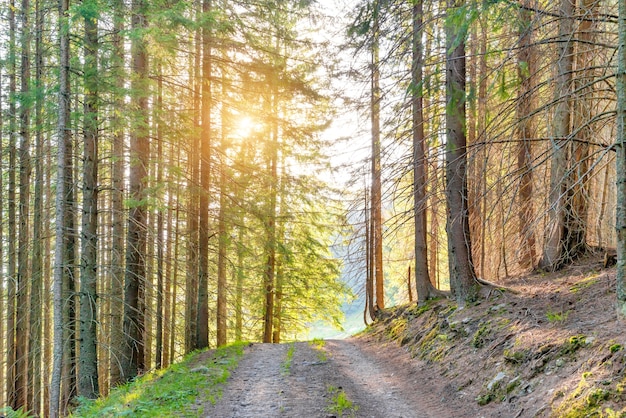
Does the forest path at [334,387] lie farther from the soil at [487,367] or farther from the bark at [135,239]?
the bark at [135,239]

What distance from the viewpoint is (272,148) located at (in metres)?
12.8

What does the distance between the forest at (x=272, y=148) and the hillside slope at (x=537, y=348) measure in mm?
692

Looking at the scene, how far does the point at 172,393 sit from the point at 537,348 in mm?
5415

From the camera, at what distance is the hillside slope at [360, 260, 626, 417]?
4.22 metres

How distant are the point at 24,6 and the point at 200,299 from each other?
977 centimetres

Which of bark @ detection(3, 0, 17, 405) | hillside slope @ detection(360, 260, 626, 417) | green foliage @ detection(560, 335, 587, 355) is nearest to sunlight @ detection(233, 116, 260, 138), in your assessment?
bark @ detection(3, 0, 17, 405)

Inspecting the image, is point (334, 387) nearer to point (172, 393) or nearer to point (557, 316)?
point (172, 393)

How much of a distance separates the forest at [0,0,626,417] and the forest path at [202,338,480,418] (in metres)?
2.26

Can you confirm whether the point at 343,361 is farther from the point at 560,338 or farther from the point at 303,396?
the point at 560,338

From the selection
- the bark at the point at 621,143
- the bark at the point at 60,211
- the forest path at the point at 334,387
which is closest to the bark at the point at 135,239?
the bark at the point at 60,211

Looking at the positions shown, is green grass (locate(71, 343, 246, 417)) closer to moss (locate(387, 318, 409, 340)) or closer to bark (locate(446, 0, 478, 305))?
Answer: moss (locate(387, 318, 409, 340))

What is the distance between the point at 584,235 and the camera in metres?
8.33

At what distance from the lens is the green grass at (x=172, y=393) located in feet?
19.2

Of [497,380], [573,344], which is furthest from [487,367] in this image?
[573,344]
